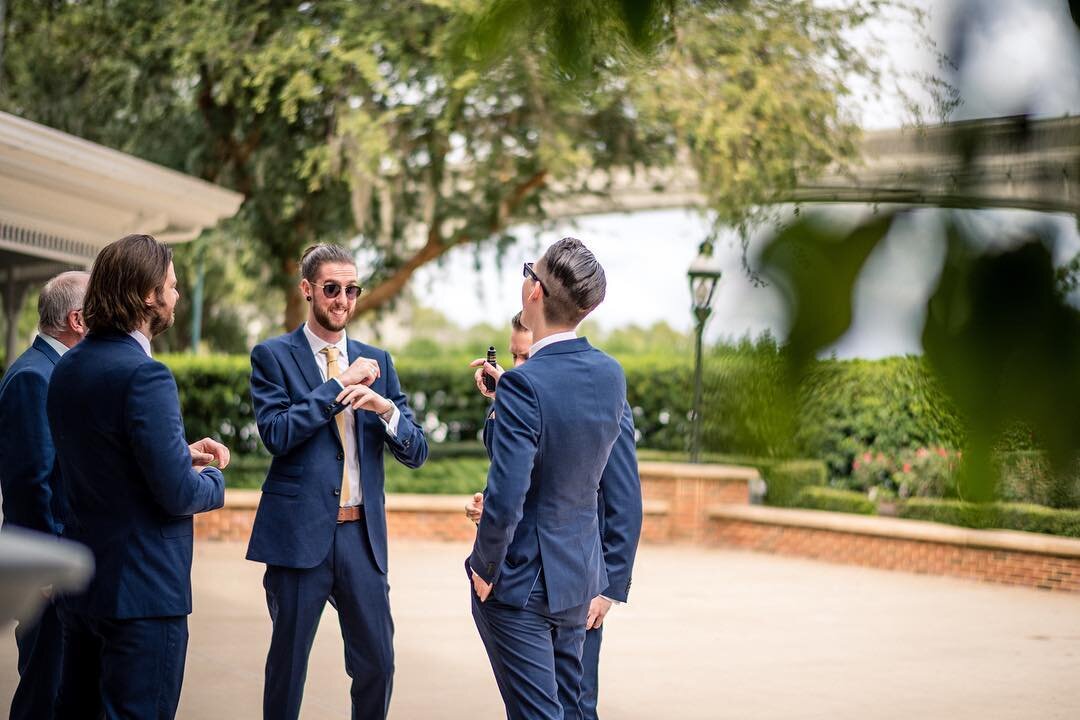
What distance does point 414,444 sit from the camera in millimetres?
3770

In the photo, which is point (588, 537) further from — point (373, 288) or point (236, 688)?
point (373, 288)

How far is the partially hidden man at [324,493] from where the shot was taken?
3.49 meters

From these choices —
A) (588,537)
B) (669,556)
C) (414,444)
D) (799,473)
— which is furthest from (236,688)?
(669,556)

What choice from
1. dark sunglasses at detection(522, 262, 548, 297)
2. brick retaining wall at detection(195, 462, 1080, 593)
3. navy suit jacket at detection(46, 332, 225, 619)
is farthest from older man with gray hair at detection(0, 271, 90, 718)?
brick retaining wall at detection(195, 462, 1080, 593)

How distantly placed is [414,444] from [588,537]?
0.94 meters

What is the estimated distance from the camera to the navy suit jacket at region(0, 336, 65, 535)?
3.55m

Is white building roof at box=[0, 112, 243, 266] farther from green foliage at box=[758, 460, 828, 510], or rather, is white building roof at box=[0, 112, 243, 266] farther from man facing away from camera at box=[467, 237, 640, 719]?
green foliage at box=[758, 460, 828, 510]

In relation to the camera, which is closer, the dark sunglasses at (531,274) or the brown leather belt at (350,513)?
the dark sunglasses at (531,274)

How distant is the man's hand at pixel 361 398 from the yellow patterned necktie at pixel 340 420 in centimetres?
9

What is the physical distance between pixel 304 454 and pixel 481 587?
36.7 inches

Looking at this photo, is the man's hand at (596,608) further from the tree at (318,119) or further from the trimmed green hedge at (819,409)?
the tree at (318,119)

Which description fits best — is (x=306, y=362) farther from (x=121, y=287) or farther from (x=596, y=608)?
(x=596, y=608)

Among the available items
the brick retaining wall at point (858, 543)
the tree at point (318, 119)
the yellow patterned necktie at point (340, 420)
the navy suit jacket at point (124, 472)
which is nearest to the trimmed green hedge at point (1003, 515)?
the navy suit jacket at point (124, 472)

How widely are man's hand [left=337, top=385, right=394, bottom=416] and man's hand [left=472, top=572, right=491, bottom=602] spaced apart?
78 cm
